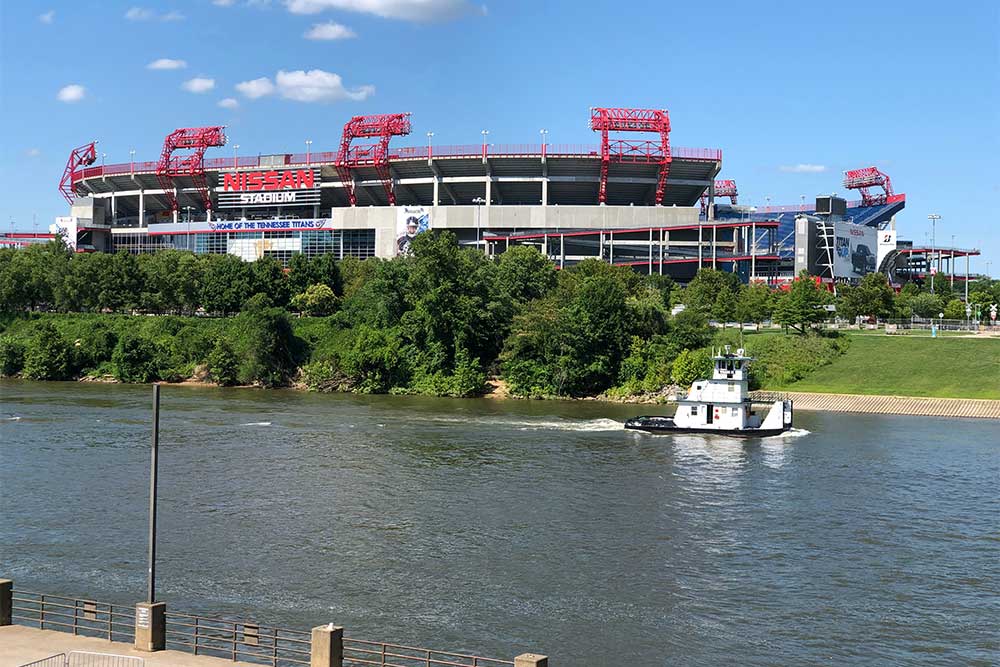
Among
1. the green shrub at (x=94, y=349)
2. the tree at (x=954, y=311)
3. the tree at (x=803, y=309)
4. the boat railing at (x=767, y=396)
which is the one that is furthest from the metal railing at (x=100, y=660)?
the tree at (x=954, y=311)

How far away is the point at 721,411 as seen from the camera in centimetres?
7588

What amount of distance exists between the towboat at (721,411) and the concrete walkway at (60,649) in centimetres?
5190

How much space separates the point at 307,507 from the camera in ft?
162

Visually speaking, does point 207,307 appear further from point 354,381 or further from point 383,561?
point 383,561

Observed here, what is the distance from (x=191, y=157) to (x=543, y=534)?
490 feet

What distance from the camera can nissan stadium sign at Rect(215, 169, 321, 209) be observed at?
172875 millimetres

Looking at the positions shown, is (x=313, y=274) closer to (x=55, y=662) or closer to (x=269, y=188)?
(x=269, y=188)

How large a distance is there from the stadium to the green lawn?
52648mm

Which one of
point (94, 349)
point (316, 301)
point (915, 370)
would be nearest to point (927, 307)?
point (915, 370)

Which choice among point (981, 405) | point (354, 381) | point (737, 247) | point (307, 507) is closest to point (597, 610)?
point (307, 507)

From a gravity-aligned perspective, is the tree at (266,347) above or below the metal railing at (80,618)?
above

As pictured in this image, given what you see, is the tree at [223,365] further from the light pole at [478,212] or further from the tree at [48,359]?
the light pole at [478,212]

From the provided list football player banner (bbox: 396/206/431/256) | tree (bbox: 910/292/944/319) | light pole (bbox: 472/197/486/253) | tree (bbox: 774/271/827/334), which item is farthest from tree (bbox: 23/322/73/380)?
tree (bbox: 910/292/944/319)

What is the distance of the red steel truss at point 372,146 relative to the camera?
164 m
